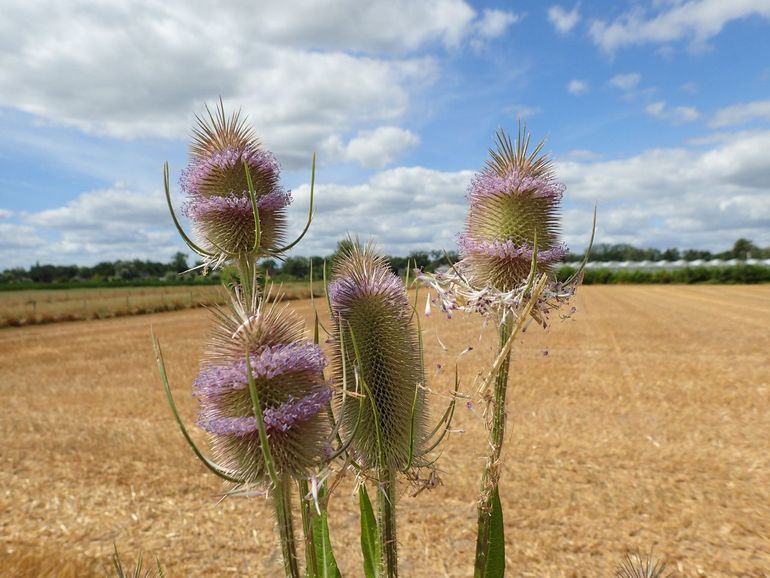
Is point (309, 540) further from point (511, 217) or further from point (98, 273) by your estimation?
point (98, 273)

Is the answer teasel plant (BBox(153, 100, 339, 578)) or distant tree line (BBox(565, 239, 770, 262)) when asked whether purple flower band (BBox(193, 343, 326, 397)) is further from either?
distant tree line (BBox(565, 239, 770, 262))

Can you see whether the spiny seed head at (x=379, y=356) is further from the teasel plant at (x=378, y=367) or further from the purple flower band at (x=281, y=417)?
the purple flower band at (x=281, y=417)

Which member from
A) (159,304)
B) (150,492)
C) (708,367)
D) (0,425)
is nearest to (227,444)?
(150,492)

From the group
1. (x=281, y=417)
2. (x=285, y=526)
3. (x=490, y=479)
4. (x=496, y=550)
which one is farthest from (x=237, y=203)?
(x=496, y=550)

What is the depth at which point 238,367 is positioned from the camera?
1.64m

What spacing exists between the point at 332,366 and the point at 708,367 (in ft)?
50.9

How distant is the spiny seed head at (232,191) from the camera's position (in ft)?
7.62

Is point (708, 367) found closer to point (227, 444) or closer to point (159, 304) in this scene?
point (227, 444)

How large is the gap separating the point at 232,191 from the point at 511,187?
117 centimetres

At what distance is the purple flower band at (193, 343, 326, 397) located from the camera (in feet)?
5.34

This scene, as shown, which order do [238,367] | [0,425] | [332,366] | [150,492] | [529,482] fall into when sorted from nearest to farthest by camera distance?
1. [238,367]
2. [332,366]
3. [150,492]
4. [529,482]
5. [0,425]

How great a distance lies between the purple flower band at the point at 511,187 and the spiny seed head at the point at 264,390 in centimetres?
107

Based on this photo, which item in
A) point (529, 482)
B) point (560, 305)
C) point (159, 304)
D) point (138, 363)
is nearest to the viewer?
point (560, 305)

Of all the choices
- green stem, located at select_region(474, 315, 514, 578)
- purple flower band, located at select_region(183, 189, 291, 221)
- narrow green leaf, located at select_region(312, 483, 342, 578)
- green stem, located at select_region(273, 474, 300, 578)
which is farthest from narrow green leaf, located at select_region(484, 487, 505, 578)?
purple flower band, located at select_region(183, 189, 291, 221)
